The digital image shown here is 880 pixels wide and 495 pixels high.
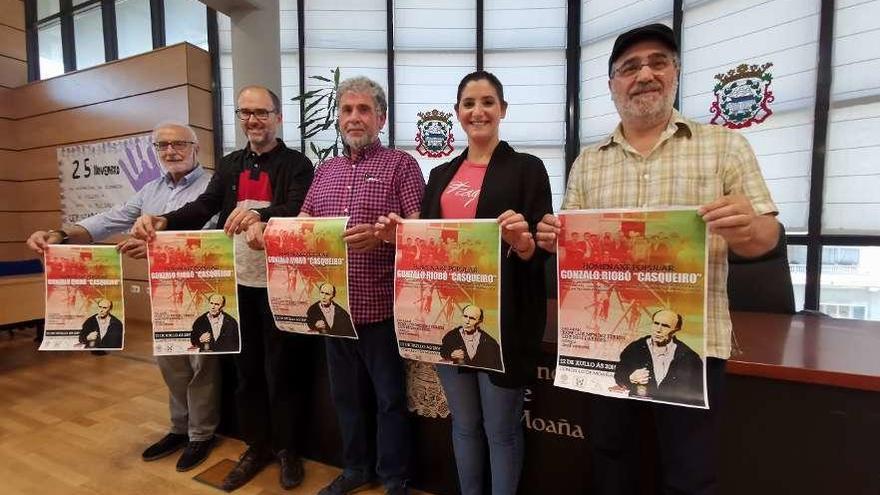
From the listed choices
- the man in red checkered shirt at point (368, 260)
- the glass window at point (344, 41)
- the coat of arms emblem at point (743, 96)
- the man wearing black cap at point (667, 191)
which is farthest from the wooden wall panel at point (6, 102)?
the coat of arms emblem at point (743, 96)

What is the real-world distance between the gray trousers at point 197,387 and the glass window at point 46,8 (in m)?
6.56

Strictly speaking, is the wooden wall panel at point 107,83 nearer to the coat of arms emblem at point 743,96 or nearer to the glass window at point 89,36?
the glass window at point 89,36

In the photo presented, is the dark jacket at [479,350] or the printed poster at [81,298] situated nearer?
the dark jacket at [479,350]

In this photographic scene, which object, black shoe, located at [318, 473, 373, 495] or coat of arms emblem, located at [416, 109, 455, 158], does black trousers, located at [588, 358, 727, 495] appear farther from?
coat of arms emblem, located at [416, 109, 455, 158]

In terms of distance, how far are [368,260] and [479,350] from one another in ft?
1.76

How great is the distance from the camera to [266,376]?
1827 millimetres

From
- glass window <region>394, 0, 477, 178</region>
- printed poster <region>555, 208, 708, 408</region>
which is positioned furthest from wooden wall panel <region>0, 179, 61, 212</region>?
printed poster <region>555, 208, 708, 408</region>

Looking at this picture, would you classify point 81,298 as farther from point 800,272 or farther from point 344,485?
point 800,272

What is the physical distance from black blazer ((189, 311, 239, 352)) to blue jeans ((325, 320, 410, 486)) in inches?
14.0

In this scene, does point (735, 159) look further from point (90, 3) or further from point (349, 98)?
point (90, 3)

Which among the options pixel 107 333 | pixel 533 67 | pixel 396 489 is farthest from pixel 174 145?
pixel 533 67

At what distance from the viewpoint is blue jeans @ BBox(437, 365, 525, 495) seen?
126cm

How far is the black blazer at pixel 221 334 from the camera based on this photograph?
5.19 feet

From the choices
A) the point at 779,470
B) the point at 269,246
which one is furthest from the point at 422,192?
the point at 779,470
